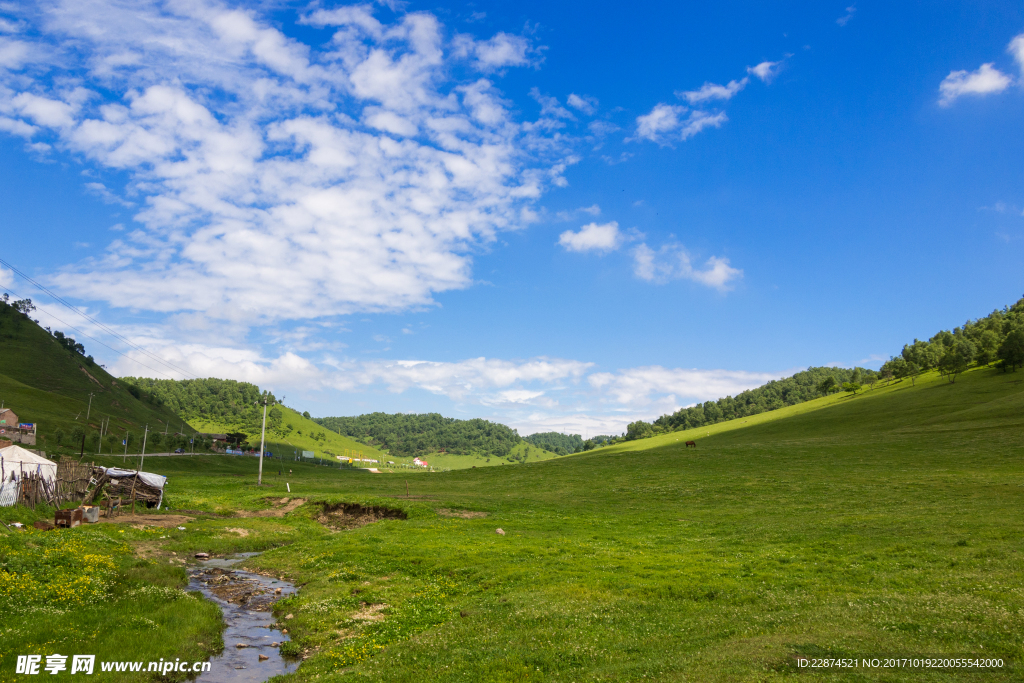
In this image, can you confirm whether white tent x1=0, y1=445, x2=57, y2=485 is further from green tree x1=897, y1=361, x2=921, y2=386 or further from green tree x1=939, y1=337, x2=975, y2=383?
green tree x1=897, y1=361, x2=921, y2=386

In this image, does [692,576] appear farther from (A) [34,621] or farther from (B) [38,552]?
(B) [38,552]

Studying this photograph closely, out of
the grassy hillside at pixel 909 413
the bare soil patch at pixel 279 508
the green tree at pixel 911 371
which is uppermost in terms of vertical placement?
the green tree at pixel 911 371

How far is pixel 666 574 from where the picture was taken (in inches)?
904

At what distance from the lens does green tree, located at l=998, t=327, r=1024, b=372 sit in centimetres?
10956

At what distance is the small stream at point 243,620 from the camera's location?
16094 millimetres

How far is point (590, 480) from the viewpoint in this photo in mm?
72188

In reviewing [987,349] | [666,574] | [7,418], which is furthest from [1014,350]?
[7,418]

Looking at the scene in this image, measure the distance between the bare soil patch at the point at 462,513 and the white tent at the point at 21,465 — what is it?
31.1m

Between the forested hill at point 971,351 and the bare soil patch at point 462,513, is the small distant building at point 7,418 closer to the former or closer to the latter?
the bare soil patch at point 462,513

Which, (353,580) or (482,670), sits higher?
(482,670)

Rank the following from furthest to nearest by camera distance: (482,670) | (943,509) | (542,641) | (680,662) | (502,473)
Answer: (502,473) < (943,509) < (542,641) < (482,670) < (680,662)

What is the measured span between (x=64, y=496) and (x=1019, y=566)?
60.2m

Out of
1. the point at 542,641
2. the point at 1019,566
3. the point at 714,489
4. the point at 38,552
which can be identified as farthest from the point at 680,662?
the point at 714,489

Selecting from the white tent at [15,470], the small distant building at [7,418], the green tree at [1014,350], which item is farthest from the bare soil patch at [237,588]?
the green tree at [1014,350]
